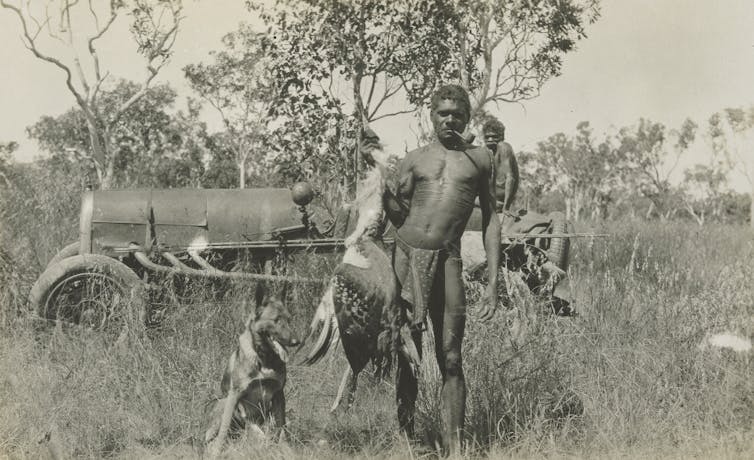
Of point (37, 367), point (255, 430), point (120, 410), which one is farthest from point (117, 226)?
point (255, 430)

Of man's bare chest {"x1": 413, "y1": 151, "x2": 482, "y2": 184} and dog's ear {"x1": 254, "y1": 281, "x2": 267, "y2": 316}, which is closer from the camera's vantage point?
man's bare chest {"x1": 413, "y1": 151, "x2": 482, "y2": 184}

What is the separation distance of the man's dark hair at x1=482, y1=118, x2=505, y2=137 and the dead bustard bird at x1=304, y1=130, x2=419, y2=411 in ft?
13.7

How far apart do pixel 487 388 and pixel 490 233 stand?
1.18 meters

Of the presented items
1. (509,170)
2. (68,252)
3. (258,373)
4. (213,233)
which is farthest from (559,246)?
(68,252)

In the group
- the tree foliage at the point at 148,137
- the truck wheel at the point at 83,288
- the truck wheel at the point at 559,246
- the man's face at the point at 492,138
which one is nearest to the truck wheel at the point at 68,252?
the truck wheel at the point at 83,288

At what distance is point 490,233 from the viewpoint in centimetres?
378

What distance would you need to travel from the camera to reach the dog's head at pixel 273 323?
3811mm

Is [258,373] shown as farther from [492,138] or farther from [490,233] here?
[492,138]

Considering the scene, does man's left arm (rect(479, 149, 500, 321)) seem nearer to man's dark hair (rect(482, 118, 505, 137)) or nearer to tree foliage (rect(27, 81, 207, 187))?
man's dark hair (rect(482, 118, 505, 137))

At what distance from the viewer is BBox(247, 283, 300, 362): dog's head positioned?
381cm

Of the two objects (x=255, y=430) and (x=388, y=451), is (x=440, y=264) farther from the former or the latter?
(x=255, y=430)

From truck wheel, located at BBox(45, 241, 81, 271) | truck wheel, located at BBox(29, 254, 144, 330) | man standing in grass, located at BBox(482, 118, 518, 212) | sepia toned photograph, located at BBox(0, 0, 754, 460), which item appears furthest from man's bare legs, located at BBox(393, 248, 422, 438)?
truck wheel, located at BBox(45, 241, 81, 271)

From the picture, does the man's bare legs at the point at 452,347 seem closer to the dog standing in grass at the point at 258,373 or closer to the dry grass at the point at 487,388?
the dry grass at the point at 487,388

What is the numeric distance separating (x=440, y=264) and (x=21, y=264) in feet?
20.0
